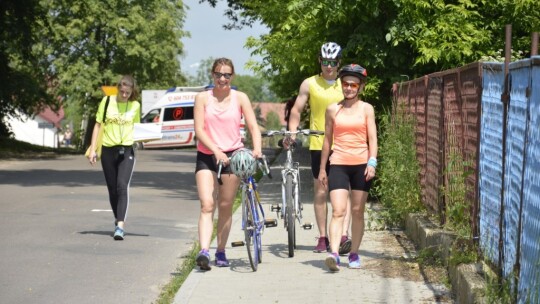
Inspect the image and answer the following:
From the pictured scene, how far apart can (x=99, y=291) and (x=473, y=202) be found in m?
3.01

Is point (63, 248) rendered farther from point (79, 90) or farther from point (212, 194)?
point (79, 90)

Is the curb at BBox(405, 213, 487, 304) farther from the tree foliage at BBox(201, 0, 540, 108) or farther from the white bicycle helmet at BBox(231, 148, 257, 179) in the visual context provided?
the tree foliage at BBox(201, 0, 540, 108)

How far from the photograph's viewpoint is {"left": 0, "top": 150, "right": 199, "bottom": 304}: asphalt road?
29.7 feet

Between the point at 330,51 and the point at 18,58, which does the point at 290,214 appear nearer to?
the point at 330,51

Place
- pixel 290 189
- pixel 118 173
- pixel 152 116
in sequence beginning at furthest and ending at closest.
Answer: pixel 152 116 → pixel 118 173 → pixel 290 189

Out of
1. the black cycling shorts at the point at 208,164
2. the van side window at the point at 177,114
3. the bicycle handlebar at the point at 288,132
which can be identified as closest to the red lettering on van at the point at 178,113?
the van side window at the point at 177,114

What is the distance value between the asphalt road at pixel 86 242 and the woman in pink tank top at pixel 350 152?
160cm

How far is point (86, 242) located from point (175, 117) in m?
46.3

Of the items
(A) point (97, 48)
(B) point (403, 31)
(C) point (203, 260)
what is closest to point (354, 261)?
(C) point (203, 260)

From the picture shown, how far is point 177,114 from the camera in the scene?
192ft

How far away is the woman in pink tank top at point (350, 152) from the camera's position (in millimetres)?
9641

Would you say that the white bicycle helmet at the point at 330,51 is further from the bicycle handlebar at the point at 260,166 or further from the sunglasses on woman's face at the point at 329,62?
the bicycle handlebar at the point at 260,166

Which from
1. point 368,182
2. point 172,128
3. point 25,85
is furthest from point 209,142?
point 172,128

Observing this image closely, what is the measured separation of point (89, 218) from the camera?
1500cm
